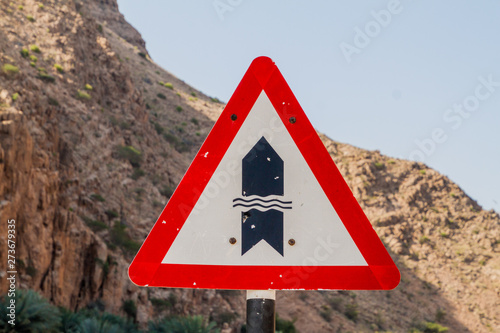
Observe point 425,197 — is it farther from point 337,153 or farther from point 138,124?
point 138,124

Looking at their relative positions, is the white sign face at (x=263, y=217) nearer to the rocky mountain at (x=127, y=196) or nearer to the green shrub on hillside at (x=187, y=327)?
the rocky mountain at (x=127, y=196)

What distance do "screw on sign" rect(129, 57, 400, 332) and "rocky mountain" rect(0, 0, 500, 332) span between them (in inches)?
531

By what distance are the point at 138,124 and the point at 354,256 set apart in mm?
32091

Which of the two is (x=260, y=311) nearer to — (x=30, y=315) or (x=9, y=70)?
(x=30, y=315)

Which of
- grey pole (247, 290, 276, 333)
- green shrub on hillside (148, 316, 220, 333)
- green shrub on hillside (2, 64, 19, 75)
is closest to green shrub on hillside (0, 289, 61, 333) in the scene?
green shrub on hillside (148, 316, 220, 333)

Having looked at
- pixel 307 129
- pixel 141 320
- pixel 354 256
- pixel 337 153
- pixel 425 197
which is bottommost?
pixel 354 256

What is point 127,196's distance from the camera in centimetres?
2620

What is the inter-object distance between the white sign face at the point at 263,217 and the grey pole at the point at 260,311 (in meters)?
0.13

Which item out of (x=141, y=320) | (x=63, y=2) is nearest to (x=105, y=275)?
(x=141, y=320)

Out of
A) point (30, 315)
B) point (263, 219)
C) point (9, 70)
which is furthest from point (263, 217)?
point (9, 70)

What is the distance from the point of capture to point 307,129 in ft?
7.58

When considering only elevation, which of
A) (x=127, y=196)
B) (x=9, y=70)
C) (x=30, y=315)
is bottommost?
(x=30, y=315)

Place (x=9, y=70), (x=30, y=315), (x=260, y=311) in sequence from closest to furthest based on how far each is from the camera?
(x=260, y=311), (x=30, y=315), (x=9, y=70)

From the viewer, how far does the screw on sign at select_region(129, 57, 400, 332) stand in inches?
85.3
